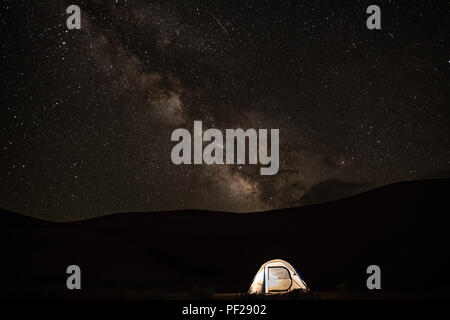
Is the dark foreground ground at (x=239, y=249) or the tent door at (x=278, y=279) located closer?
the tent door at (x=278, y=279)

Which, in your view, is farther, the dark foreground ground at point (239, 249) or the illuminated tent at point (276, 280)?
the dark foreground ground at point (239, 249)

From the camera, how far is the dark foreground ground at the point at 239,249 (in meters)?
14.6

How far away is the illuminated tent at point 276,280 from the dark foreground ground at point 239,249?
906mm

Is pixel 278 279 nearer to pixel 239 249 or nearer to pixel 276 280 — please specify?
pixel 276 280

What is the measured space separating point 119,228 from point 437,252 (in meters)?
21.7

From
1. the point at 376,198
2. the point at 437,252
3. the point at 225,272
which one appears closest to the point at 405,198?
the point at 376,198

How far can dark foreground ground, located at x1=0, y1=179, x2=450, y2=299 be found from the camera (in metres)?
14.6

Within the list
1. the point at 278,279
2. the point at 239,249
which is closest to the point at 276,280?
the point at 278,279

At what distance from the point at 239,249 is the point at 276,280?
13784 mm

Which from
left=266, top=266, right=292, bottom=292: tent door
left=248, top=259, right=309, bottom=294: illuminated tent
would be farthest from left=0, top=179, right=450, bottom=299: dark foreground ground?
left=266, top=266, right=292, bottom=292: tent door

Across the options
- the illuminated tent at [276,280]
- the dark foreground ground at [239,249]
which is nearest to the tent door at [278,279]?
the illuminated tent at [276,280]

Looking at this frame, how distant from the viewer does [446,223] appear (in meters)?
22.2

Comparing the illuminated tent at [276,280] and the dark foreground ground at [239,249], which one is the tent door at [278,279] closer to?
the illuminated tent at [276,280]
